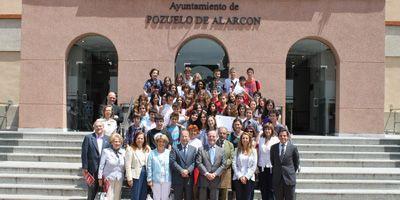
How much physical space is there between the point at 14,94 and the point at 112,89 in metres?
5.58

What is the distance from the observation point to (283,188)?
33.2 feet

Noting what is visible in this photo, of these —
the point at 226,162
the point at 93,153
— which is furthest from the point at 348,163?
the point at 93,153

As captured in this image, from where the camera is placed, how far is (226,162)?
9945 millimetres

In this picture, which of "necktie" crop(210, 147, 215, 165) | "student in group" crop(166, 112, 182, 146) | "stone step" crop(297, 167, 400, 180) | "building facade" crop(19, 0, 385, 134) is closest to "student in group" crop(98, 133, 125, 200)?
"student in group" crop(166, 112, 182, 146)

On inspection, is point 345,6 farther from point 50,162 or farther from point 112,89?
point 50,162

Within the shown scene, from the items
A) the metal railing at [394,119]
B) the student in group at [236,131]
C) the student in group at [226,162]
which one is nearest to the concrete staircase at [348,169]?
the student in group at [236,131]

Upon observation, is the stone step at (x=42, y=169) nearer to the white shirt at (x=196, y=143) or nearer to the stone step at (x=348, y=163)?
the white shirt at (x=196, y=143)

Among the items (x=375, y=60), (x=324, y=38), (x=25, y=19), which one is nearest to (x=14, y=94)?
(x=25, y=19)

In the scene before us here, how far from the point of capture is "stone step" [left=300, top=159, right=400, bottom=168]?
45.5 ft

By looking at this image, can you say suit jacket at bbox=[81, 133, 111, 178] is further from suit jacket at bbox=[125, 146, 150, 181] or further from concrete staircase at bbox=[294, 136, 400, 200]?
concrete staircase at bbox=[294, 136, 400, 200]

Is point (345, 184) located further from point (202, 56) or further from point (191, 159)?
point (202, 56)

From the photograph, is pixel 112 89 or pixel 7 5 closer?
pixel 112 89

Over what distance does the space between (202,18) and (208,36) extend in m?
0.64

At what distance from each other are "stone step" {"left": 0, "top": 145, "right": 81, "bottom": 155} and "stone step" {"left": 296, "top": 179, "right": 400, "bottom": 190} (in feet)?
20.2
